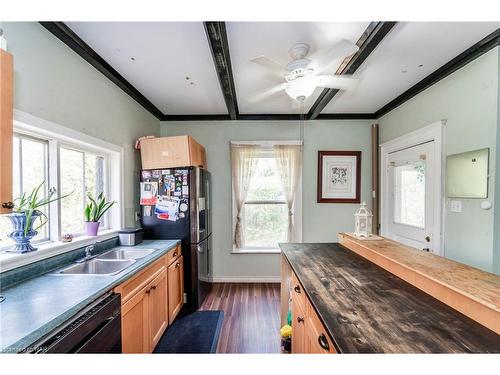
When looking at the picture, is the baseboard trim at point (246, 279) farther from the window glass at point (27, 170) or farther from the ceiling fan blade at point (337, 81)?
the ceiling fan blade at point (337, 81)

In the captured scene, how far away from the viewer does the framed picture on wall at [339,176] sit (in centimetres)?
338

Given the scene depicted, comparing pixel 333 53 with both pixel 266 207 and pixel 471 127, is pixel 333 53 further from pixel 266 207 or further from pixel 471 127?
pixel 266 207

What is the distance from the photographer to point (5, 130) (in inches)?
38.7

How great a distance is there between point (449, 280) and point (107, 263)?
2.30 m

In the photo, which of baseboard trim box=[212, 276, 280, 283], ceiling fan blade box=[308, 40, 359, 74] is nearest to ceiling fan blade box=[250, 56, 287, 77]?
ceiling fan blade box=[308, 40, 359, 74]

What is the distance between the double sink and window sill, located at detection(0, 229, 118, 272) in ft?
0.46

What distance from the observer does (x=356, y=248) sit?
1.93 m

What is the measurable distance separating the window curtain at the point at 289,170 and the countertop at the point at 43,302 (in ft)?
7.48

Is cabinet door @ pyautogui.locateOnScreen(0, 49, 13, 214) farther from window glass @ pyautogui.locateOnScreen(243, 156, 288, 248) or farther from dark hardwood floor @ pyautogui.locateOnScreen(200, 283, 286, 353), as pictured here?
window glass @ pyautogui.locateOnScreen(243, 156, 288, 248)
